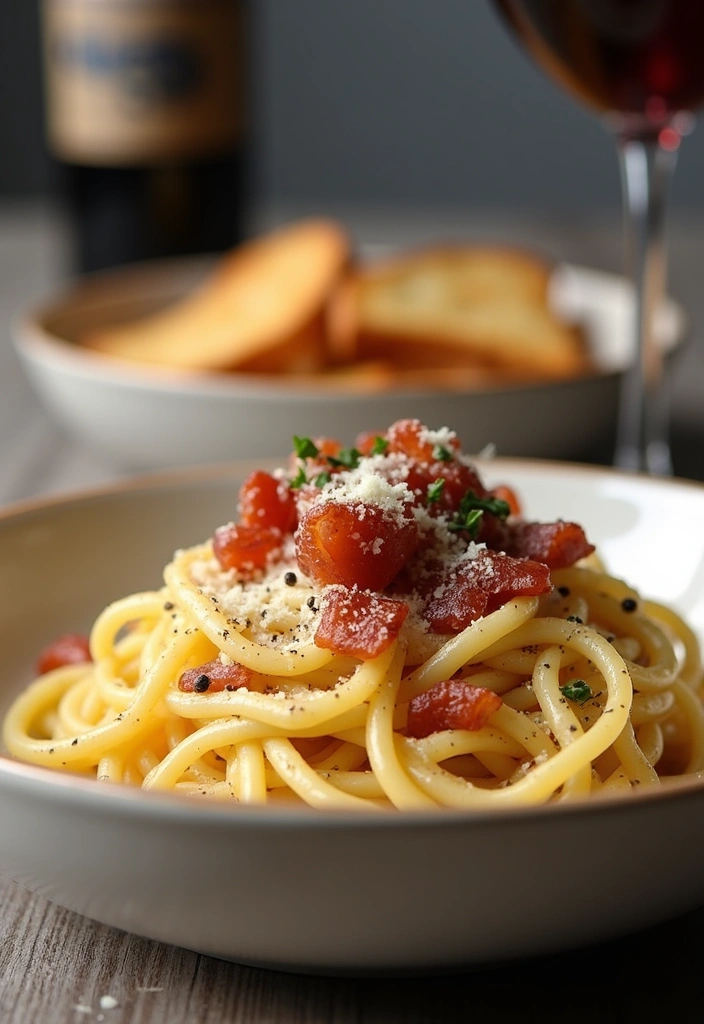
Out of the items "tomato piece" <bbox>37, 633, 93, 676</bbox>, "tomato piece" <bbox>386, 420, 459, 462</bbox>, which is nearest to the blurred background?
"tomato piece" <bbox>37, 633, 93, 676</bbox>

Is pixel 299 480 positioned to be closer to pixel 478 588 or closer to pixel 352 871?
pixel 478 588

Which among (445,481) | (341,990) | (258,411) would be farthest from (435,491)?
(258,411)

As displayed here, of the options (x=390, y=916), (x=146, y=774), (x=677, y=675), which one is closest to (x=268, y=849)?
(x=390, y=916)

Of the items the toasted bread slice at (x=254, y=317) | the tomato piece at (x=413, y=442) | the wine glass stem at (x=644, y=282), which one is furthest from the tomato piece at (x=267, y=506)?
the toasted bread slice at (x=254, y=317)

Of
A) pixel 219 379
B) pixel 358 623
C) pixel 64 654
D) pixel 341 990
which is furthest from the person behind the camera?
pixel 219 379

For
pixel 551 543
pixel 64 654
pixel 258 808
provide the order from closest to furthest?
pixel 258 808
pixel 551 543
pixel 64 654

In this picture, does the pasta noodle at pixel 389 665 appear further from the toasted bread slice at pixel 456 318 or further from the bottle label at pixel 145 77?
the bottle label at pixel 145 77

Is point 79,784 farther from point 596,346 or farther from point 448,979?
point 596,346
